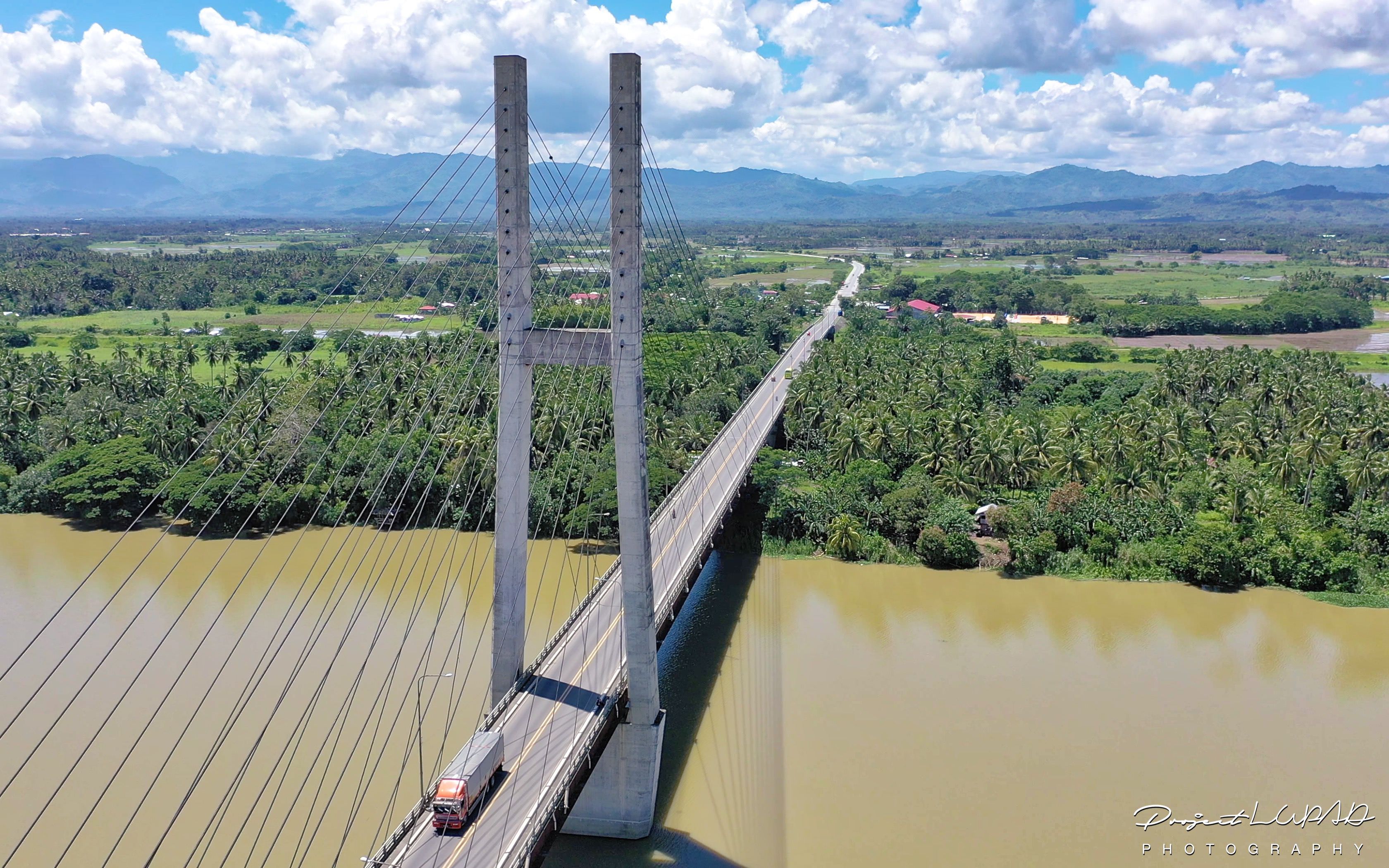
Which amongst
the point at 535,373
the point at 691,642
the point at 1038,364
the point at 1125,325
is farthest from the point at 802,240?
the point at 691,642

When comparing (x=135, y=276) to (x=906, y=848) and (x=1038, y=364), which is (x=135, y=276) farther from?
(x=906, y=848)

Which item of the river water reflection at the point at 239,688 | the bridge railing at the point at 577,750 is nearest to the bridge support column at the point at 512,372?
the bridge railing at the point at 577,750

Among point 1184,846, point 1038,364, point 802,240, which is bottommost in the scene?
point 1184,846

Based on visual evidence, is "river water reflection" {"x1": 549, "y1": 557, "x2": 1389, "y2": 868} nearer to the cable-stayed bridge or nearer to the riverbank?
the riverbank

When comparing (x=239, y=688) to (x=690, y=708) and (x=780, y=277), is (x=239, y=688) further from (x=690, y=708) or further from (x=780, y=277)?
(x=780, y=277)

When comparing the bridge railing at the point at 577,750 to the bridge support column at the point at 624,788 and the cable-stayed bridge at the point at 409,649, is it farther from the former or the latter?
the bridge support column at the point at 624,788

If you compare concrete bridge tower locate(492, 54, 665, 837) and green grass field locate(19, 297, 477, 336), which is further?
green grass field locate(19, 297, 477, 336)

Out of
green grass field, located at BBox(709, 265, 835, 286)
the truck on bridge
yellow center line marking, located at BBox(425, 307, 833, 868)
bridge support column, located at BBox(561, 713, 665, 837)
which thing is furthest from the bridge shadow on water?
green grass field, located at BBox(709, 265, 835, 286)
